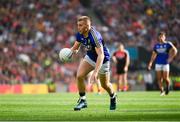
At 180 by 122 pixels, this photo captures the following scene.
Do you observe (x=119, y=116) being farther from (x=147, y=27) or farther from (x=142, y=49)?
(x=147, y=27)

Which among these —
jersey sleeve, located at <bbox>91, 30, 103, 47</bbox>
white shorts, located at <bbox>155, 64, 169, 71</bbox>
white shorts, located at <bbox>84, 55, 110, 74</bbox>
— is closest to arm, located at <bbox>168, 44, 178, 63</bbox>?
white shorts, located at <bbox>155, 64, 169, 71</bbox>

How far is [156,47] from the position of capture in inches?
1146

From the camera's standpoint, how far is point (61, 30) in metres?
44.0

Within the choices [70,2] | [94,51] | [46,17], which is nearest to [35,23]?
[46,17]

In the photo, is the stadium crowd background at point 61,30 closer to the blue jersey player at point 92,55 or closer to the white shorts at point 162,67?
the white shorts at point 162,67

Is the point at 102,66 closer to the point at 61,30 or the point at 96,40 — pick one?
the point at 96,40

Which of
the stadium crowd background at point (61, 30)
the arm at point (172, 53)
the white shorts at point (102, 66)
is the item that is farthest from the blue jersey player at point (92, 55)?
the stadium crowd background at point (61, 30)

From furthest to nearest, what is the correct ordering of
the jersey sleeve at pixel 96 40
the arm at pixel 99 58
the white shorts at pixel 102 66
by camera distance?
the white shorts at pixel 102 66 → the jersey sleeve at pixel 96 40 → the arm at pixel 99 58

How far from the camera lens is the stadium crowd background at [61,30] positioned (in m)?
39.4

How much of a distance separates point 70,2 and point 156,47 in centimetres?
1886

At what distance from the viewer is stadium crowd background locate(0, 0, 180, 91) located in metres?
39.4

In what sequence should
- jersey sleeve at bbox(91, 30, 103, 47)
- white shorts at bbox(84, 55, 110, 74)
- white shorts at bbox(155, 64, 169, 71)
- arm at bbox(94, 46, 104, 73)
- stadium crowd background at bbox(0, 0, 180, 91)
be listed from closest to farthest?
arm at bbox(94, 46, 104, 73)
jersey sleeve at bbox(91, 30, 103, 47)
white shorts at bbox(84, 55, 110, 74)
white shorts at bbox(155, 64, 169, 71)
stadium crowd background at bbox(0, 0, 180, 91)

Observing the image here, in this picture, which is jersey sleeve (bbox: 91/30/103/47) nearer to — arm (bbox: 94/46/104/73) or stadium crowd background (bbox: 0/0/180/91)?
arm (bbox: 94/46/104/73)

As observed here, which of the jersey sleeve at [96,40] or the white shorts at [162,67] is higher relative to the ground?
the jersey sleeve at [96,40]
